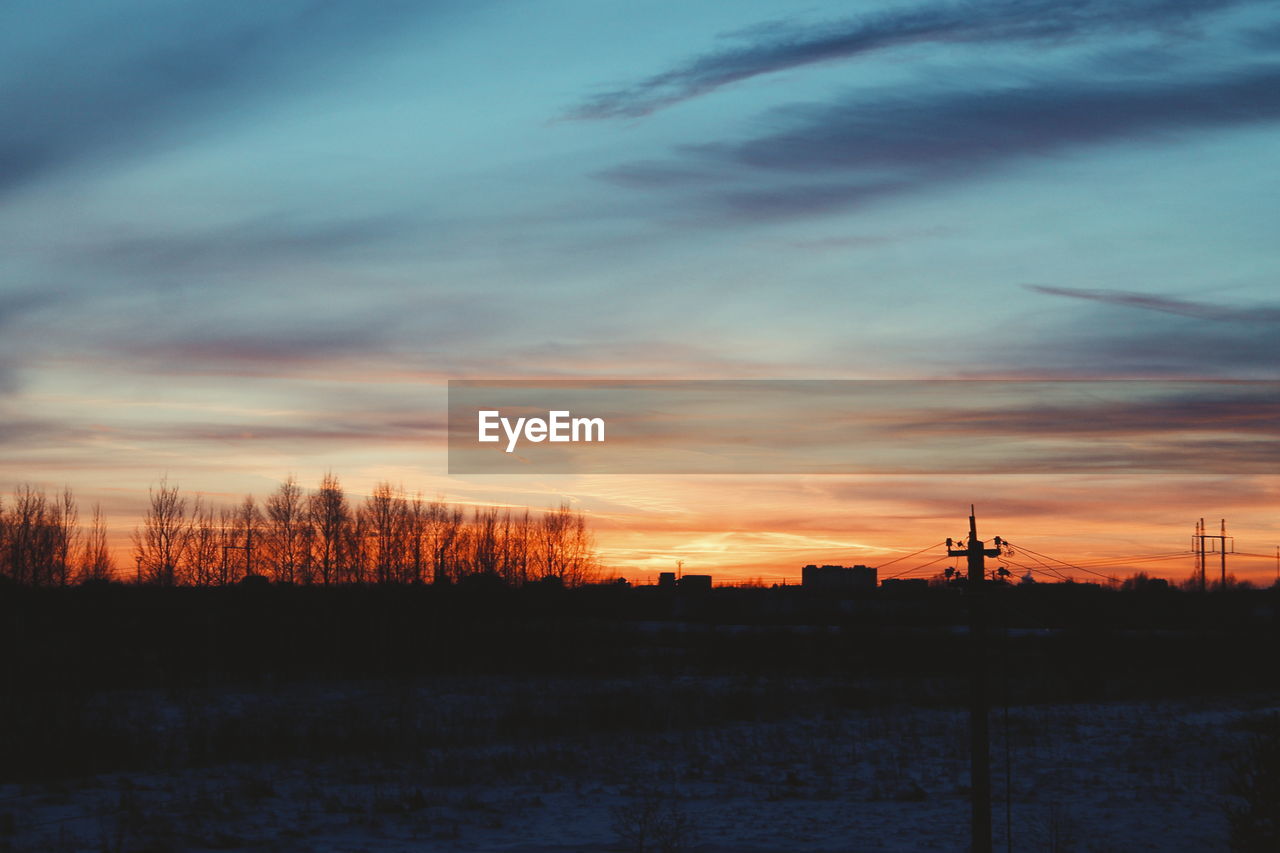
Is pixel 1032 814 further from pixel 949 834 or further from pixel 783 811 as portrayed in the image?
pixel 783 811

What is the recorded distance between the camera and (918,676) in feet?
204

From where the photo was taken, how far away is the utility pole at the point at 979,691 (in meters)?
18.2

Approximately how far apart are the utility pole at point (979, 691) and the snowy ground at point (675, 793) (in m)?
2.89

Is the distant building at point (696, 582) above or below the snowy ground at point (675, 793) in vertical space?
below

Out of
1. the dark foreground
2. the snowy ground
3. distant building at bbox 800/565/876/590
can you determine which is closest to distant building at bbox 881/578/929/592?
distant building at bbox 800/565/876/590

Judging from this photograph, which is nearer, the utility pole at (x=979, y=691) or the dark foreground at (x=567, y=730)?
the utility pole at (x=979, y=691)

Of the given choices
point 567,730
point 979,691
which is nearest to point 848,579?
point 567,730

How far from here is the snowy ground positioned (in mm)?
21359

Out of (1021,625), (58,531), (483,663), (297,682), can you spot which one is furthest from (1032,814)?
(1021,625)

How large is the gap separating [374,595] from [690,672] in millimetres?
27737

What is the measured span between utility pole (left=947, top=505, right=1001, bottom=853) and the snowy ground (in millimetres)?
2885

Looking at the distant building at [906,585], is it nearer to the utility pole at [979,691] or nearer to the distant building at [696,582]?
the distant building at [696,582]

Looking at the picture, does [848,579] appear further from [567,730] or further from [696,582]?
[567,730]

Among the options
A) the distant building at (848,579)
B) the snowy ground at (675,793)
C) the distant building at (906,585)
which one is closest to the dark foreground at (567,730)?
the snowy ground at (675,793)
